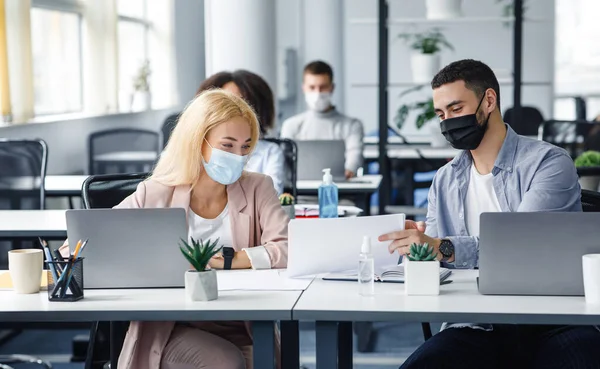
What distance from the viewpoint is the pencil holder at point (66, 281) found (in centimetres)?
206

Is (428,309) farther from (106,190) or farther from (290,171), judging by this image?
(290,171)

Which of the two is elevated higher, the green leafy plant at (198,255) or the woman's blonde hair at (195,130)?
the woman's blonde hair at (195,130)

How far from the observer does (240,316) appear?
6.45 ft

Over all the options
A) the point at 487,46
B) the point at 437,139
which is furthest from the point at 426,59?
the point at 487,46

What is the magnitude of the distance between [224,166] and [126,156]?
11.6ft

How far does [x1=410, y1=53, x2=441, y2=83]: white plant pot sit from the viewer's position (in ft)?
19.1

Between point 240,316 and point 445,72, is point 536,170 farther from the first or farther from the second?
point 240,316


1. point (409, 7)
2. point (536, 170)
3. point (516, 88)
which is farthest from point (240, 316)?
point (409, 7)

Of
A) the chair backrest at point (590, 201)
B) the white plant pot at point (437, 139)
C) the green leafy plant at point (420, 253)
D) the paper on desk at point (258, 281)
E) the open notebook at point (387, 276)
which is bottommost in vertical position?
the paper on desk at point (258, 281)

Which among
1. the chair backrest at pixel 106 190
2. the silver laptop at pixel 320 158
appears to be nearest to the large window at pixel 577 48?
the silver laptop at pixel 320 158

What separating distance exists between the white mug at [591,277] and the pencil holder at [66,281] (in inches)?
45.0

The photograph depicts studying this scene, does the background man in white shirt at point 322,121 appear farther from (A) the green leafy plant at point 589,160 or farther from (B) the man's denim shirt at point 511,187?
(B) the man's denim shirt at point 511,187

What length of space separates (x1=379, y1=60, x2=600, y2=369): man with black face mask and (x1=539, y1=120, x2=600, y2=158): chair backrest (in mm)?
3285

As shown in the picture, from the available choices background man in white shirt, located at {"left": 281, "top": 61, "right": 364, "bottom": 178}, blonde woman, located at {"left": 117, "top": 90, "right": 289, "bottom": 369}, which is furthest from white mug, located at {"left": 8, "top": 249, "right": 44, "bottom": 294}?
background man in white shirt, located at {"left": 281, "top": 61, "right": 364, "bottom": 178}
